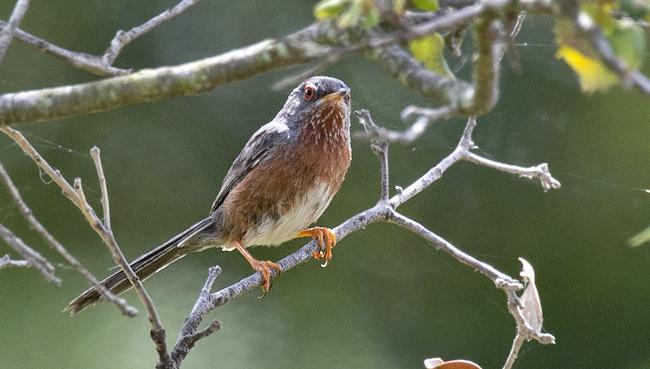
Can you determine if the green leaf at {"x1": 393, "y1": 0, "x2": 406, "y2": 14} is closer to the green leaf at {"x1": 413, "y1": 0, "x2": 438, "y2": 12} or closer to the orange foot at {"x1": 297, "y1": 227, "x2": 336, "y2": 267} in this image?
the green leaf at {"x1": 413, "y1": 0, "x2": 438, "y2": 12}

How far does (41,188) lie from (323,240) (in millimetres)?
Result: 3274

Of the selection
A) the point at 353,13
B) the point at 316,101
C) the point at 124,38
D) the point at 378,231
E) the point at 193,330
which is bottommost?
the point at 378,231

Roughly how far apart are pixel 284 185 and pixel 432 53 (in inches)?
116

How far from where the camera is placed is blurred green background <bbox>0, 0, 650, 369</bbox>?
689 centimetres

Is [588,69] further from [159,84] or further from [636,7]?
[159,84]

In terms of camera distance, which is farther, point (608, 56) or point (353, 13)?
point (353, 13)

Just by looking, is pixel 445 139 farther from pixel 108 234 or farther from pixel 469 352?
pixel 108 234

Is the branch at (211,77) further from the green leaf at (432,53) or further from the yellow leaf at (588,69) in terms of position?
the yellow leaf at (588,69)

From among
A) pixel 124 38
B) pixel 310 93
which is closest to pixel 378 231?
pixel 310 93

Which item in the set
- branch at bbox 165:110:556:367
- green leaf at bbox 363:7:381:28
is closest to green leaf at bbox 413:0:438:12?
green leaf at bbox 363:7:381:28

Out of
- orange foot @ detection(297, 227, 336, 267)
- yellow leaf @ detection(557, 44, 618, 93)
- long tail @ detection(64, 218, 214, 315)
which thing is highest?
yellow leaf @ detection(557, 44, 618, 93)

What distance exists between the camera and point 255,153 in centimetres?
538

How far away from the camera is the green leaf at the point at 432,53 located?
2.17 m

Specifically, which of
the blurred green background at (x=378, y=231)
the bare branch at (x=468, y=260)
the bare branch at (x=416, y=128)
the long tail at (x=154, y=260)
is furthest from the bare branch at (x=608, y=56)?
the blurred green background at (x=378, y=231)
